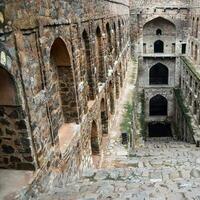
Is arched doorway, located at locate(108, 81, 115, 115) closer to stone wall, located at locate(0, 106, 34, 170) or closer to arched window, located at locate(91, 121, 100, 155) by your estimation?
arched window, located at locate(91, 121, 100, 155)

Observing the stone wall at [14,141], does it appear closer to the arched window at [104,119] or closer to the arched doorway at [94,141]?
the arched doorway at [94,141]

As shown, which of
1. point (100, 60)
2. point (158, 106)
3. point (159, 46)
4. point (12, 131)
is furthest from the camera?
point (158, 106)

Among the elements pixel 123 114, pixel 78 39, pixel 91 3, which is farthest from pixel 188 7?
pixel 78 39

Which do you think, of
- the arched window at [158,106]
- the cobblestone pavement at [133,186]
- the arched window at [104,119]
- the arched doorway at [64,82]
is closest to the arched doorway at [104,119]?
the arched window at [104,119]

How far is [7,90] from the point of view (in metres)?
4.19

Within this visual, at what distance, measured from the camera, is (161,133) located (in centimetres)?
2347

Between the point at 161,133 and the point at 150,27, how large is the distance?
8.74m

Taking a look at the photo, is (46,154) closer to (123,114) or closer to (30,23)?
(30,23)

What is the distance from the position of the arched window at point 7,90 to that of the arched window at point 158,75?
2184cm

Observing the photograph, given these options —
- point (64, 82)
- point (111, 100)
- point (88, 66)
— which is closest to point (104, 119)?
point (111, 100)

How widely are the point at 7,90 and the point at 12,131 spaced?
0.69 meters

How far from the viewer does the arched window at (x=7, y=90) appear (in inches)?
160

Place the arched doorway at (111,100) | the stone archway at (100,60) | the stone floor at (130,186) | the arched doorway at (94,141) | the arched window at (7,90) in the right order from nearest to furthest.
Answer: the arched window at (7,90) < the stone floor at (130,186) < the arched doorway at (94,141) < the stone archway at (100,60) < the arched doorway at (111,100)

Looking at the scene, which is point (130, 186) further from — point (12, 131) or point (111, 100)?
point (111, 100)
